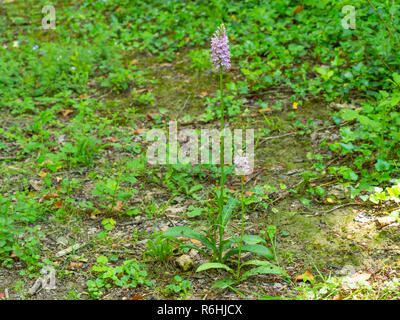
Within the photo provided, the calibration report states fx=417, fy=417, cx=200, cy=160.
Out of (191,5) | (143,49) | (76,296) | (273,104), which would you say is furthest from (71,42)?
(76,296)

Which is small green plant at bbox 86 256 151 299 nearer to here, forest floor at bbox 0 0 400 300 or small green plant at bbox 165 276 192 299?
forest floor at bbox 0 0 400 300

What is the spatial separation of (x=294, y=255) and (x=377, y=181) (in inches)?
38.6

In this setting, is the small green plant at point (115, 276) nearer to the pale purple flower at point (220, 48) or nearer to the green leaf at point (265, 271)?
the green leaf at point (265, 271)

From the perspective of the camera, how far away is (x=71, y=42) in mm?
5871

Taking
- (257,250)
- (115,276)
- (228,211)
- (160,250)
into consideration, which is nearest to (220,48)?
(228,211)

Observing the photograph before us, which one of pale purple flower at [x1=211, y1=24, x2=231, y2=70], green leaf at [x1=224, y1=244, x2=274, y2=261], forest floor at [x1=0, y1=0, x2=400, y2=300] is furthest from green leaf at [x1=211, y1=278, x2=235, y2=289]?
pale purple flower at [x1=211, y1=24, x2=231, y2=70]

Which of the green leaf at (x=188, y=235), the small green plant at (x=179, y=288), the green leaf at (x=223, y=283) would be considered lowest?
the small green plant at (x=179, y=288)

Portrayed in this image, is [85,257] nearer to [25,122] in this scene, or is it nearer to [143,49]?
[25,122]

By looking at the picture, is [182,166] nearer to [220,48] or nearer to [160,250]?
[160,250]

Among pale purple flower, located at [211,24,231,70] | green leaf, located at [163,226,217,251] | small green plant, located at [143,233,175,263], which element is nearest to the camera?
pale purple flower, located at [211,24,231,70]

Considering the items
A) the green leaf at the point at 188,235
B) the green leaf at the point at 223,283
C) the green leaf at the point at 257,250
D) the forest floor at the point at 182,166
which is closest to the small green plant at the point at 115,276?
the forest floor at the point at 182,166

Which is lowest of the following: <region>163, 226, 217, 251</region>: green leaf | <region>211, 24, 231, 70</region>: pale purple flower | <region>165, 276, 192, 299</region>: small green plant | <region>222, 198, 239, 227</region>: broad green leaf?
<region>165, 276, 192, 299</region>: small green plant

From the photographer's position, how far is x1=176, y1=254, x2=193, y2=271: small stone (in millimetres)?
2672

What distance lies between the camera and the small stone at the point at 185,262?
2.67 meters
